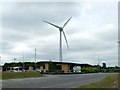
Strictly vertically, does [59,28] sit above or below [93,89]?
above

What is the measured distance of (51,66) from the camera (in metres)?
125

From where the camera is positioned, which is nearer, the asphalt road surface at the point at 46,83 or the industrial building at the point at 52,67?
the asphalt road surface at the point at 46,83

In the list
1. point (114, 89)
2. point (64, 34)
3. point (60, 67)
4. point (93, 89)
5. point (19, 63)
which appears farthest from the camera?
point (19, 63)

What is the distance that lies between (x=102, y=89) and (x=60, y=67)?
11313cm

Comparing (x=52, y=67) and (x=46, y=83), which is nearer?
(x=46, y=83)

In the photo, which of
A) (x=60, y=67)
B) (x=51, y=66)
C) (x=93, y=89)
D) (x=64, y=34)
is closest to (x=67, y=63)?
(x=60, y=67)

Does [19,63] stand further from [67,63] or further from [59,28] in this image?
[59,28]

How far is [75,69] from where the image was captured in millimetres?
123000

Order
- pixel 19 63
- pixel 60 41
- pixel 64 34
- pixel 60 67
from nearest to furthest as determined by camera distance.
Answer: pixel 60 41, pixel 64 34, pixel 60 67, pixel 19 63

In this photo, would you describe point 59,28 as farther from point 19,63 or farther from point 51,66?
point 19,63

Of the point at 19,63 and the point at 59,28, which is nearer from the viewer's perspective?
the point at 59,28

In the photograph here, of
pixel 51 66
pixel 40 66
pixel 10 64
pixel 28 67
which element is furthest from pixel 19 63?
pixel 51 66

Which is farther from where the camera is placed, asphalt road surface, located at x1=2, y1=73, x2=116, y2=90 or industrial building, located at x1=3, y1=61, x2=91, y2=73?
industrial building, located at x1=3, y1=61, x2=91, y2=73

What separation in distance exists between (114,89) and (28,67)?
129485 mm
